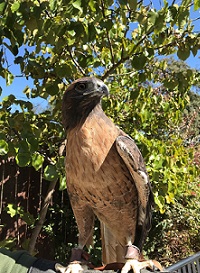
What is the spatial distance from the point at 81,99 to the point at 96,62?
142 cm

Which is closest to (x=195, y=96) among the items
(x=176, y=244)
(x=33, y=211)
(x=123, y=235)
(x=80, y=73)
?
(x=176, y=244)

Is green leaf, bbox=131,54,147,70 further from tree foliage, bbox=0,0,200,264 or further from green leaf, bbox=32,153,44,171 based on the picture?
green leaf, bbox=32,153,44,171

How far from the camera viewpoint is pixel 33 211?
17.4 feet

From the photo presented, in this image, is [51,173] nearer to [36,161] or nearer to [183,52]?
[36,161]

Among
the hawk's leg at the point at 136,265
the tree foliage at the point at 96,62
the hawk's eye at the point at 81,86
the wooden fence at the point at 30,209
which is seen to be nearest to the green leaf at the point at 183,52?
the tree foliage at the point at 96,62

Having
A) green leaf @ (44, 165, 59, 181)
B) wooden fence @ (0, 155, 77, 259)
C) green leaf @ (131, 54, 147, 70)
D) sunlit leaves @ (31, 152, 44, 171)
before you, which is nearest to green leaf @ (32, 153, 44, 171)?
sunlit leaves @ (31, 152, 44, 171)

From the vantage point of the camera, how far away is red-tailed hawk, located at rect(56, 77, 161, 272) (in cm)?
186

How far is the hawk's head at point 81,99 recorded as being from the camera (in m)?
1.93

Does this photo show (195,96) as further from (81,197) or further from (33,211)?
(81,197)

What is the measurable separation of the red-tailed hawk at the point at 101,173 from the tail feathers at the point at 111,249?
73 mm

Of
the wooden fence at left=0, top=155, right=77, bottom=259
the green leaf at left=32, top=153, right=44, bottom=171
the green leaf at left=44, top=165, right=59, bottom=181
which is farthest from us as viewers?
the wooden fence at left=0, top=155, right=77, bottom=259

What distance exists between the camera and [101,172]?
185cm

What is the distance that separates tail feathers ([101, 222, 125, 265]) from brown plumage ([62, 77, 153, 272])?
0.24ft

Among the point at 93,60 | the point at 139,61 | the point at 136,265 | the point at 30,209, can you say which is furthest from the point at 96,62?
the point at 30,209
